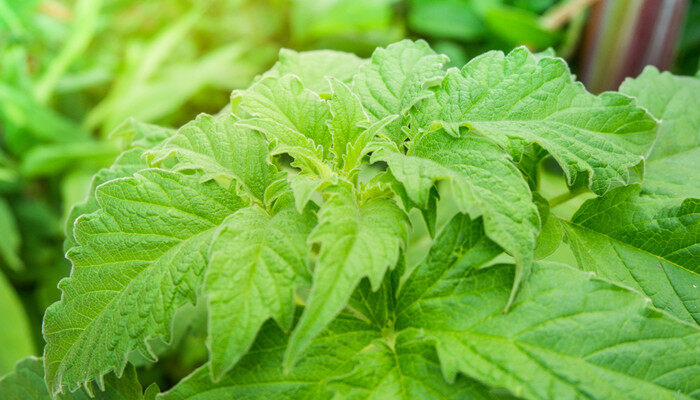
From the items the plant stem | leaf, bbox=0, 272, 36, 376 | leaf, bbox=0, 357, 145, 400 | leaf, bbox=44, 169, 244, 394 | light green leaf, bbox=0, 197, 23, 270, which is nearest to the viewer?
leaf, bbox=44, 169, 244, 394

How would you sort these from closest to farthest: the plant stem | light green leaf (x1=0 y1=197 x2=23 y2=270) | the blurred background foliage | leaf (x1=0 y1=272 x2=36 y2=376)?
leaf (x1=0 y1=272 x2=36 y2=376)
light green leaf (x1=0 y1=197 x2=23 y2=270)
the blurred background foliage
the plant stem

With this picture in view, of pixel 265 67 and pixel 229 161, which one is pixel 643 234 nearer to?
pixel 229 161

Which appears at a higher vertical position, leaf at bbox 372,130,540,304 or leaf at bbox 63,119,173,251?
leaf at bbox 63,119,173,251

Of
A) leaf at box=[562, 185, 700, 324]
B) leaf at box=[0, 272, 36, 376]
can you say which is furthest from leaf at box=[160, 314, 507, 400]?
leaf at box=[0, 272, 36, 376]

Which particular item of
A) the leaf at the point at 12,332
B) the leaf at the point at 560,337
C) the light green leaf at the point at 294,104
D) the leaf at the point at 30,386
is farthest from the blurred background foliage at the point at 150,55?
the leaf at the point at 560,337

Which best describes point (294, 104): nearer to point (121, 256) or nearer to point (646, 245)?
point (121, 256)

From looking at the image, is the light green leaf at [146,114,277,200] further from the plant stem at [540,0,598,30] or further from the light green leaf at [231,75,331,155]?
the plant stem at [540,0,598,30]

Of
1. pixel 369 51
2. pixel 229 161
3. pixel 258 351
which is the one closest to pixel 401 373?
pixel 258 351
